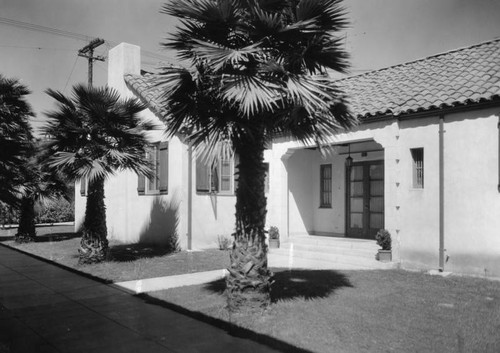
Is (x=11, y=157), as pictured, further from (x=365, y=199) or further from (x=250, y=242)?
(x=365, y=199)

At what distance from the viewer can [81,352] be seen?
5.13m

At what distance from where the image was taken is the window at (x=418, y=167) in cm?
1053

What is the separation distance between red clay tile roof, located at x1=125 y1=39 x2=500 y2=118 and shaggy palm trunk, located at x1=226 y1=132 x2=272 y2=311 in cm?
266

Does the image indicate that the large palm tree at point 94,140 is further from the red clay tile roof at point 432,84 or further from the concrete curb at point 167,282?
the concrete curb at point 167,282

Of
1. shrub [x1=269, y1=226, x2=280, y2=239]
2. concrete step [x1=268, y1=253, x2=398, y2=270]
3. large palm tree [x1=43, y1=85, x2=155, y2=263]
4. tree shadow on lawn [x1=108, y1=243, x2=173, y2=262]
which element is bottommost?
tree shadow on lawn [x1=108, y1=243, x2=173, y2=262]

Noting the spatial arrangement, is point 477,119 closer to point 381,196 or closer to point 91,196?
point 381,196

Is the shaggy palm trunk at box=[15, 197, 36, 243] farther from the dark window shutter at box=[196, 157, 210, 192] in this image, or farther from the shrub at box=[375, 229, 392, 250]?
the shrub at box=[375, 229, 392, 250]

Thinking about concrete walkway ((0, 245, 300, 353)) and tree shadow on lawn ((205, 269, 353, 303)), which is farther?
tree shadow on lawn ((205, 269, 353, 303))

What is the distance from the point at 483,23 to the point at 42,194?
1563 cm

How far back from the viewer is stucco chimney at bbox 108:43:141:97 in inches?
663

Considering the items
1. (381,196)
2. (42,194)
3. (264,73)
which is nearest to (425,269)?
(381,196)

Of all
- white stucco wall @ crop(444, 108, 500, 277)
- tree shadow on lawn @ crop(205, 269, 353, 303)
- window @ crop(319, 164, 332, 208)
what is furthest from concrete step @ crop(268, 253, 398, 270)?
window @ crop(319, 164, 332, 208)

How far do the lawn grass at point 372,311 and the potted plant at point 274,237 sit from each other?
3854 millimetres

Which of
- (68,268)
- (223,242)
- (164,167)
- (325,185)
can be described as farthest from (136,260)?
(325,185)
